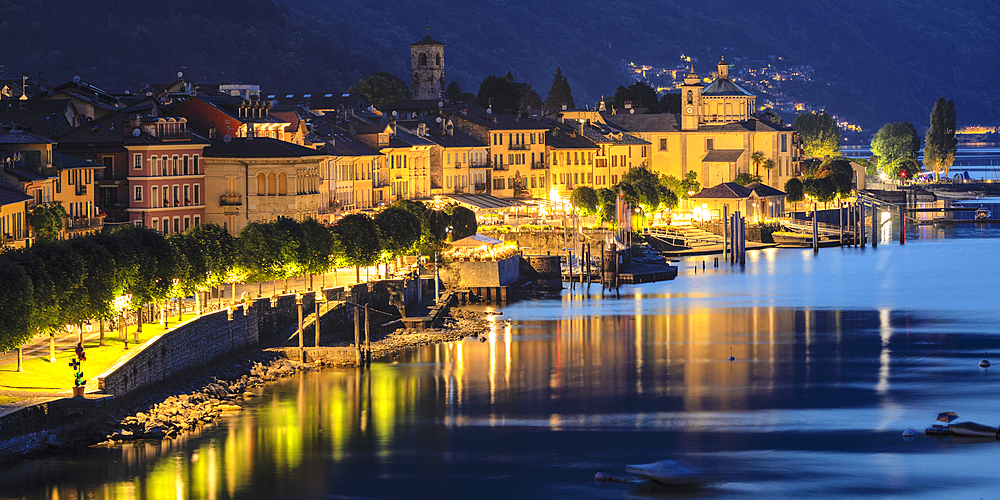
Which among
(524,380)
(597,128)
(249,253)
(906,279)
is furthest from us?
(597,128)

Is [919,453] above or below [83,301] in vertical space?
below

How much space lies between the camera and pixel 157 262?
68125mm

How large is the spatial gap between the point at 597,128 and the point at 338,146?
213 feet

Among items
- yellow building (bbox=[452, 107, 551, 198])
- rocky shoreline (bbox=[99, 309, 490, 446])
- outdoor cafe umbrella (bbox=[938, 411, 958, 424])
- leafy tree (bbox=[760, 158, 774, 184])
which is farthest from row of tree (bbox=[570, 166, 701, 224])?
outdoor cafe umbrella (bbox=[938, 411, 958, 424])

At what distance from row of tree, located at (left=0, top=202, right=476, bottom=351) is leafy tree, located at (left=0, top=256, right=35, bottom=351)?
4cm

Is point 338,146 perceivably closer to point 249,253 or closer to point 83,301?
point 249,253

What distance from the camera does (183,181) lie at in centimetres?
9256

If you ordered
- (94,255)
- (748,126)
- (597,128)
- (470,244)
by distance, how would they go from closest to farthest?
(94,255) → (470,244) → (597,128) → (748,126)

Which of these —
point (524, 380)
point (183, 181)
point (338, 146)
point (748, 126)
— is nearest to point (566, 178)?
point (748, 126)

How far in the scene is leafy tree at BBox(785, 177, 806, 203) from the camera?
187500 millimetres

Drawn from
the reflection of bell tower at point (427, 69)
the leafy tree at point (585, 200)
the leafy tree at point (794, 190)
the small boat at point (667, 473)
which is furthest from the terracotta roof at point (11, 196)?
the leafy tree at point (794, 190)

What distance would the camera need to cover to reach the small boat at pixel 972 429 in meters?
60.4

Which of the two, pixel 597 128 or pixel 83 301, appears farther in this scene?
pixel 597 128

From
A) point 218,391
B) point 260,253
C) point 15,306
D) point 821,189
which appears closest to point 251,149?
point 260,253
